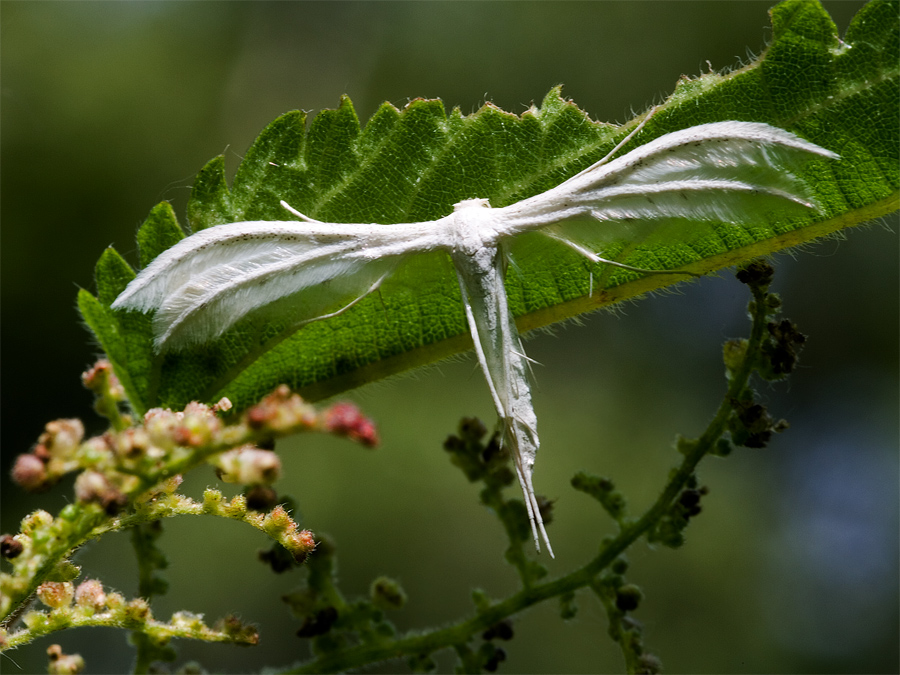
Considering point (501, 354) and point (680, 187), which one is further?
point (501, 354)

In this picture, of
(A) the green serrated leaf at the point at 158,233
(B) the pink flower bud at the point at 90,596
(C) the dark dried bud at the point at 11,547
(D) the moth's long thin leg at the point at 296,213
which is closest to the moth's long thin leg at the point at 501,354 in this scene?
(D) the moth's long thin leg at the point at 296,213

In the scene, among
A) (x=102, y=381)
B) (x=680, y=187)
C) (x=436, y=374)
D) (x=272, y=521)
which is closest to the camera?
(x=102, y=381)

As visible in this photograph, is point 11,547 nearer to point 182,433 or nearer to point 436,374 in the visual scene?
point 182,433

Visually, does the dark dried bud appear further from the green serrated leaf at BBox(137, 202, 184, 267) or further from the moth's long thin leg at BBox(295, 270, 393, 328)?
the moth's long thin leg at BBox(295, 270, 393, 328)

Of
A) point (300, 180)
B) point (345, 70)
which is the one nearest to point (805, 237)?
point (300, 180)

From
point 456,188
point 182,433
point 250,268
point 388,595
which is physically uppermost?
point 456,188

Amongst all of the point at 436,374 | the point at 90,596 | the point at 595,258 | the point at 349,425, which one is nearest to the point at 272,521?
the point at 90,596

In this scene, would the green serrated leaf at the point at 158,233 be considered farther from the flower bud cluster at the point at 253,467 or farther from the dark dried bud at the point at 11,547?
the flower bud cluster at the point at 253,467
